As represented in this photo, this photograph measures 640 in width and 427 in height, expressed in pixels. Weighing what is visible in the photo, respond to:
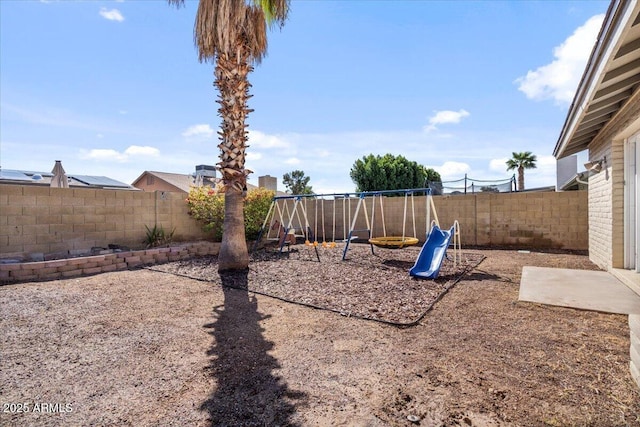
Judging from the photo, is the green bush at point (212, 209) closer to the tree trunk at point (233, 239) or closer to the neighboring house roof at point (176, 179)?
the tree trunk at point (233, 239)

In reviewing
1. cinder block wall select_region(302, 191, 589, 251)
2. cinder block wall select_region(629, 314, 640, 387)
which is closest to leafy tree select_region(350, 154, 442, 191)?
cinder block wall select_region(302, 191, 589, 251)

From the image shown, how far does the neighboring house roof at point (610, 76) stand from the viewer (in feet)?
8.14

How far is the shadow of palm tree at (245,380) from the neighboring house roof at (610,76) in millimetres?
3536

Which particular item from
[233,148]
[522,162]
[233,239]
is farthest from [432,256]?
[522,162]

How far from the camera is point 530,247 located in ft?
29.5

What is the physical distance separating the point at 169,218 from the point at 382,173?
1733 centimetres

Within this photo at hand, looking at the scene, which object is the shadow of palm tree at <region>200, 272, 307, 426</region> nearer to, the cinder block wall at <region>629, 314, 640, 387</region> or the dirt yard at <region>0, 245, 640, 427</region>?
the dirt yard at <region>0, 245, 640, 427</region>

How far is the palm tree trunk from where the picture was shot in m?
6.18

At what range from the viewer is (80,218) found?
6875mm

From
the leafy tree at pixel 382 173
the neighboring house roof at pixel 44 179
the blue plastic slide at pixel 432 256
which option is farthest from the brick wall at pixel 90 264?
the leafy tree at pixel 382 173

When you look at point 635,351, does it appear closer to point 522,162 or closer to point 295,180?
point 522,162

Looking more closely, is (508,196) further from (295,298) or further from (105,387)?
(105,387)

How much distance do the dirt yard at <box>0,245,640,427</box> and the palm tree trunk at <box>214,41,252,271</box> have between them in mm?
1515

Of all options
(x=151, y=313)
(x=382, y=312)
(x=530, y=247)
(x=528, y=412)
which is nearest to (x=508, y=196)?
(x=530, y=247)
